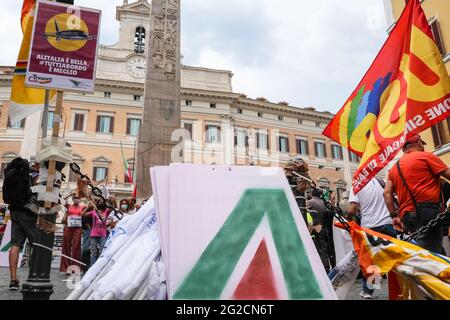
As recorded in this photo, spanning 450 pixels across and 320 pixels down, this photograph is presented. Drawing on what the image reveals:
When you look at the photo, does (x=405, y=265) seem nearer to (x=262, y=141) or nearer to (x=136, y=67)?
(x=262, y=141)

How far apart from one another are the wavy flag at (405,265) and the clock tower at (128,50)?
2699 centimetres

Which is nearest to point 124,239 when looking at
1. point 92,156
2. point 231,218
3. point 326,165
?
point 231,218

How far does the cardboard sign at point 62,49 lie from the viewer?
3.22 meters

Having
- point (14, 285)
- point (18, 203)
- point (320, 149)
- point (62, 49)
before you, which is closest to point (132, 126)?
point (320, 149)

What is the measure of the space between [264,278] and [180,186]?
0.66 metres

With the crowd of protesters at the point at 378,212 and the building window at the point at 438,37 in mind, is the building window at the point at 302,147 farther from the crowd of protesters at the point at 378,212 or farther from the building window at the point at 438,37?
the crowd of protesters at the point at 378,212

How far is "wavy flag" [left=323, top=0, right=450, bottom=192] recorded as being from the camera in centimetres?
289

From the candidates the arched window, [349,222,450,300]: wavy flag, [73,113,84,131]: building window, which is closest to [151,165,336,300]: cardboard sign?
[349,222,450,300]: wavy flag

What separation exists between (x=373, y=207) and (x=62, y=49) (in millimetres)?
3576

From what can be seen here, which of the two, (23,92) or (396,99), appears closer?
(396,99)

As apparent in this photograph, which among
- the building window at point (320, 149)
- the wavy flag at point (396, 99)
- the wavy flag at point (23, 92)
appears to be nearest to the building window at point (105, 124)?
the building window at point (320, 149)

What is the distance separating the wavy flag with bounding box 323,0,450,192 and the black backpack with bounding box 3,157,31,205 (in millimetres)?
3428

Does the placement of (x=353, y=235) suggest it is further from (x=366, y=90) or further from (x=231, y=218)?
(x=366, y=90)

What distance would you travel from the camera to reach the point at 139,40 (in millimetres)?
30516
